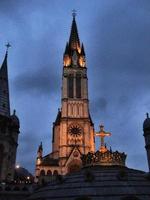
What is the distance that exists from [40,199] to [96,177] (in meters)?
6.14

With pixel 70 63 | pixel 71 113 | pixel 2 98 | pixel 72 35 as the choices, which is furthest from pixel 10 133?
pixel 72 35

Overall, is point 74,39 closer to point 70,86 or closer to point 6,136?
point 70,86

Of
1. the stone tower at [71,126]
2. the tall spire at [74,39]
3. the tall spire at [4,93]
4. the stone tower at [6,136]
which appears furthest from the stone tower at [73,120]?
the tall spire at [4,93]

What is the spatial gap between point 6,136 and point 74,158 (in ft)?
99.2

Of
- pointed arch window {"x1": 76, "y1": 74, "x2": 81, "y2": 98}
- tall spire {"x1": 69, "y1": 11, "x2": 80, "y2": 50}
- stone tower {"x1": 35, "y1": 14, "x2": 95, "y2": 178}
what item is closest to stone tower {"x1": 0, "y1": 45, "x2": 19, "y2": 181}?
stone tower {"x1": 35, "y1": 14, "x2": 95, "y2": 178}

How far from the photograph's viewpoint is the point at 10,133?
157 ft

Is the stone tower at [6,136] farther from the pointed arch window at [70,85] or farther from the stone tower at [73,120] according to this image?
the pointed arch window at [70,85]

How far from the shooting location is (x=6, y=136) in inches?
1810

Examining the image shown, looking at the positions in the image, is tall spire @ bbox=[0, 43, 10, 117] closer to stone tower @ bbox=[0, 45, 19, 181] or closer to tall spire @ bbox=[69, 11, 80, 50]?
stone tower @ bbox=[0, 45, 19, 181]

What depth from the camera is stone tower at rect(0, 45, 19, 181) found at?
44.6 m

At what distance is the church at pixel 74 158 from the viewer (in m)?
26.1

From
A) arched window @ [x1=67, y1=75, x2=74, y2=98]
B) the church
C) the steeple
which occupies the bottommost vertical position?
the church

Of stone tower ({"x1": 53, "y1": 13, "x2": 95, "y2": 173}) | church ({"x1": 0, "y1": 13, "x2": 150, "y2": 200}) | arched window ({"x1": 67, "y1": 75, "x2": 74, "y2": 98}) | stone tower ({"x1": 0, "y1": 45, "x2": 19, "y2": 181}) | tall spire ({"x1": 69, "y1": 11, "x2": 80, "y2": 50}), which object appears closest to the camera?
church ({"x1": 0, "y1": 13, "x2": 150, "y2": 200})

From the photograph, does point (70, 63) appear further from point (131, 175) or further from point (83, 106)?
point (131, 175)
